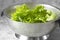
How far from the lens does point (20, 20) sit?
52 centimetres

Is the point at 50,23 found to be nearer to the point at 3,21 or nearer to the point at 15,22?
the point at 15,22

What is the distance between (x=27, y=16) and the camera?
20.8 inches

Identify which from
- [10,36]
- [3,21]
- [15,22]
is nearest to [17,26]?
[15,22]

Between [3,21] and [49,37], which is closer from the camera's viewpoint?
[49,37]

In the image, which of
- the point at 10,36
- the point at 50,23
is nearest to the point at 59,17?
the point at 50,23

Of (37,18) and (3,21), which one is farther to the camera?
(3,21)

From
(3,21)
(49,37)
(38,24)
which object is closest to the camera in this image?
(38,24)

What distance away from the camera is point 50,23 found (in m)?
0.50

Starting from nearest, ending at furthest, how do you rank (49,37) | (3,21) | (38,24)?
1. (38,24)
2. (49,37)
3. (3,21)

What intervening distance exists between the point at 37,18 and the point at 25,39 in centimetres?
9

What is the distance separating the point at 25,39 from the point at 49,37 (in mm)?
98

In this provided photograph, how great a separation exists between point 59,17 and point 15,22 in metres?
0.15

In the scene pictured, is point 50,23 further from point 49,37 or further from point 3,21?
point 3,21

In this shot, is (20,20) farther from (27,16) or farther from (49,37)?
(49,37)
